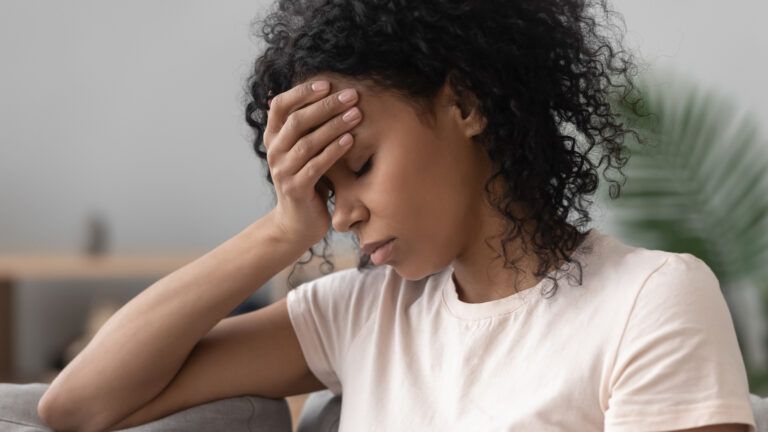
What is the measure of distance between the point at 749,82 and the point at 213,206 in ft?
6.45

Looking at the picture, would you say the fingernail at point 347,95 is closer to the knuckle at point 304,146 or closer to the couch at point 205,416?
the knuckle at point 304,146

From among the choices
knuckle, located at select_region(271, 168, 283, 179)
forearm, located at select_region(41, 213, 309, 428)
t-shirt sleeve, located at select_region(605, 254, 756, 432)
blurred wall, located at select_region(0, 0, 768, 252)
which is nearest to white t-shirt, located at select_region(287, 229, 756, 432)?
t-shirt sleeve, located at select_region(605, 254, 756, 432)

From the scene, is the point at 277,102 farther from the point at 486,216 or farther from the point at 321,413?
the point at 321,413

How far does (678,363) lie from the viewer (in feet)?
3.68

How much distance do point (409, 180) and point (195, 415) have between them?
1.63 feet

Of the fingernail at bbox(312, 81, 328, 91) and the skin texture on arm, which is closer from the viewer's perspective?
the fingernail at bbox(312, 81, 328, 91)

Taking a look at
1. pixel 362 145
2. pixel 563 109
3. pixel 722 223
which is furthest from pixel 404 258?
pixel 722 223

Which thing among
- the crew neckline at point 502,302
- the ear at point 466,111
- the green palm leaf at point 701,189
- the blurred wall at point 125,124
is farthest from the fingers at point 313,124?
the blurred wall at point 125,124

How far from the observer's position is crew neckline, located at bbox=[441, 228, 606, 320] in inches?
51.6

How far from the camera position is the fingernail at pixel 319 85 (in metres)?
1.27

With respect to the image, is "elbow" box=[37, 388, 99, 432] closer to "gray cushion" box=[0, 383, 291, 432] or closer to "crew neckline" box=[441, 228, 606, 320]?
"gray cushion" box=[0, 383, 291, 432]

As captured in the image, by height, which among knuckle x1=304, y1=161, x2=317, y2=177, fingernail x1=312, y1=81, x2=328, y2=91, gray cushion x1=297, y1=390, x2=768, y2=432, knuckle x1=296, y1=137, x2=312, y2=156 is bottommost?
gray cushion x1=297, y1=390, x2=768, y2=432

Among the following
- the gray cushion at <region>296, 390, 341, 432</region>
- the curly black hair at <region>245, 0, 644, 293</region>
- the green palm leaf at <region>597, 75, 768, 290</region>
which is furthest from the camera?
the green palm leaf at <region>597, 75, 768, 290</region>

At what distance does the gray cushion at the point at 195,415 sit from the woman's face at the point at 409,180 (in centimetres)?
35
